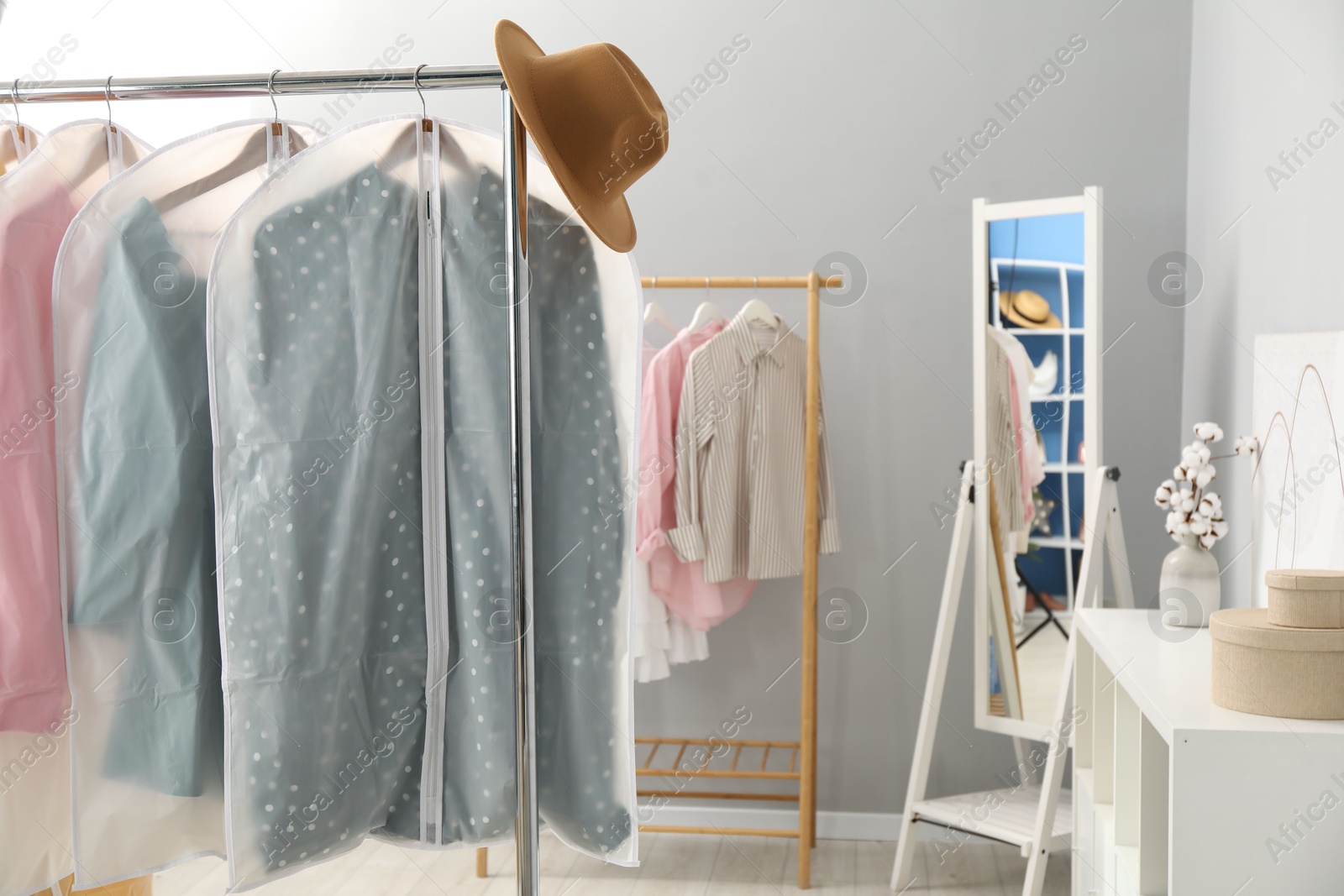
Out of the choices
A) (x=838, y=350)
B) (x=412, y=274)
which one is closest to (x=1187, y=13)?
(x=838, y=350)

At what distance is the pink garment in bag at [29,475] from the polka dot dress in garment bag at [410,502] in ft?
0.89

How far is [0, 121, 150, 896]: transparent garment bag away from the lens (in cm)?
117

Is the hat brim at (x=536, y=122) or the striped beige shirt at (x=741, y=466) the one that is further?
the striped beige shirt at (x=741, y=466)

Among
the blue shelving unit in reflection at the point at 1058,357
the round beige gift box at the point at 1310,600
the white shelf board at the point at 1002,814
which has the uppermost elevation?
the blue shelving unit in reflection at the point at 1058,357

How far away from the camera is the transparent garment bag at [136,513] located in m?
1.12

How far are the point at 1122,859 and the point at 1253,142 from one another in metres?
1.48

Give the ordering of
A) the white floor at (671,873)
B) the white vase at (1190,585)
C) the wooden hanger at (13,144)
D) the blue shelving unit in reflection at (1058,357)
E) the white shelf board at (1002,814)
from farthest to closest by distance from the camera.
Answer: the white floor at (671,873) < the blue shelving unit in reflection at (1058,357) < the white shelf board at (1002,814) < the white vase at (1190,585) < the wooden hanger at (13,144)

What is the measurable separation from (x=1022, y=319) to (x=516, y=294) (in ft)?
5.58

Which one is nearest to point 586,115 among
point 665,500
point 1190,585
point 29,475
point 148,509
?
point 148,509

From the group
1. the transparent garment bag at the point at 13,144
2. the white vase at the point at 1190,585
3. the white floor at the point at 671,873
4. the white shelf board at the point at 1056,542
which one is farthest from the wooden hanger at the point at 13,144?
the white shelf board at the point at 1056,542

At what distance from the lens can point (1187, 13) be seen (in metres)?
2.65

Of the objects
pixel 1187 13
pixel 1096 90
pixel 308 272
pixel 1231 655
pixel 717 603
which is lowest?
pixel 717 603

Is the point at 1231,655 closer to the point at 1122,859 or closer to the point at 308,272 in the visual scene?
the point at 1122,859

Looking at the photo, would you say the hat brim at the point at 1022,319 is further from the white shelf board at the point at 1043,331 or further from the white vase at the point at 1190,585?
the white vase at the point at 1190,585
